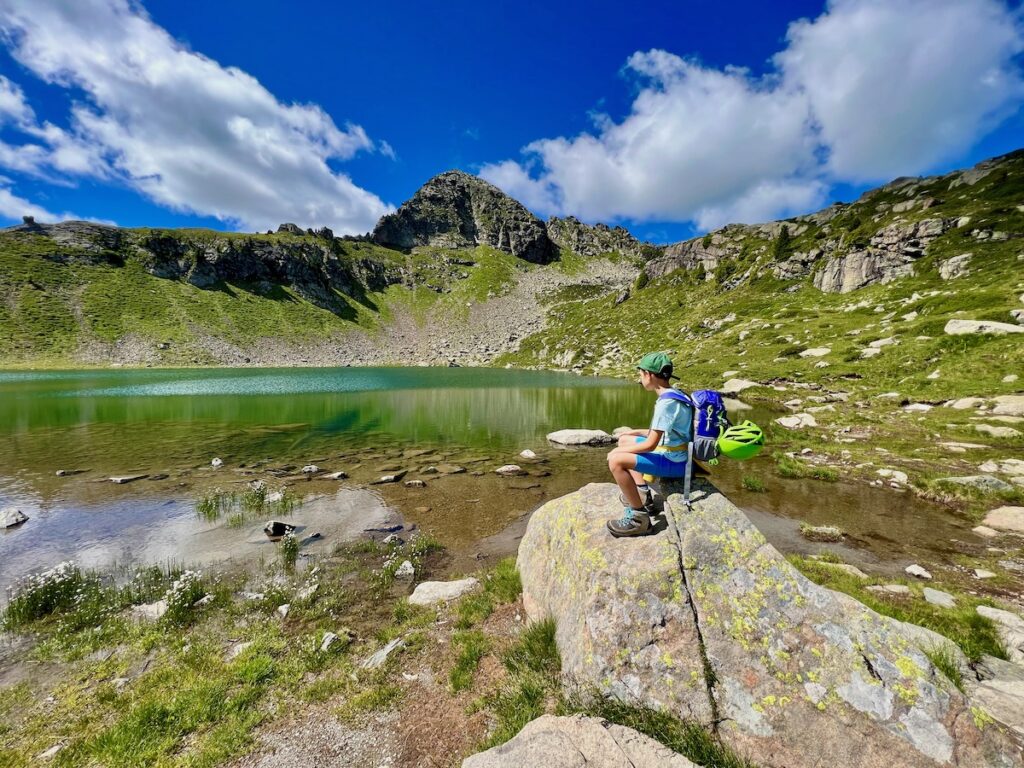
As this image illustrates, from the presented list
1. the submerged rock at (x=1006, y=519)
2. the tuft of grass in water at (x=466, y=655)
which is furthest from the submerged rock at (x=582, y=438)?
the tuft of grass in water at (x=466, y=655)

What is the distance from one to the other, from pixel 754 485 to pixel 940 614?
437 inches

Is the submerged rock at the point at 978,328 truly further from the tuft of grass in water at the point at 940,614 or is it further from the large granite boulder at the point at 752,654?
the large granite boulder at the point at 752,654

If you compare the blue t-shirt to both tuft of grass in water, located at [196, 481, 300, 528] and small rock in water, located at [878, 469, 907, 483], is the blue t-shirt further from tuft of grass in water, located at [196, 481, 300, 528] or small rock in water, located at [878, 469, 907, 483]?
small rock in water, located at [878, 469, 907, 483]

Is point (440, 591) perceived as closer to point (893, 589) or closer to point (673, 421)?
point (673, 421)

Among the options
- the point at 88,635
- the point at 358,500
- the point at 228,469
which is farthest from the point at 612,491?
the point at 228,469

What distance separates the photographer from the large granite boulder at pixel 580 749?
4832 millimetres

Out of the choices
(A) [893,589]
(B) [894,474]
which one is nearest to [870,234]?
(B) [894,474]

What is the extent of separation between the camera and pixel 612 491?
8.73 meters

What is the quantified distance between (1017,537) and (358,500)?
77.5 feet

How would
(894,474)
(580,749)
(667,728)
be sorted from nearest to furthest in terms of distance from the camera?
(580,749) → (667,728) → (894,474)

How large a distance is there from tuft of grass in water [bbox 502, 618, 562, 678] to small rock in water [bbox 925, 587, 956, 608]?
28.5ft

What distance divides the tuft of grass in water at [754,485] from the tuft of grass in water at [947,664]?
13614 mm

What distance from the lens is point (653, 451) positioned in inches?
277

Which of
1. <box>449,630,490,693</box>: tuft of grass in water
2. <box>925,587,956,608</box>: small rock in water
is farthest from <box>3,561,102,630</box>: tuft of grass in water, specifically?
<box>925,587,956,608</box>: small rock in water
